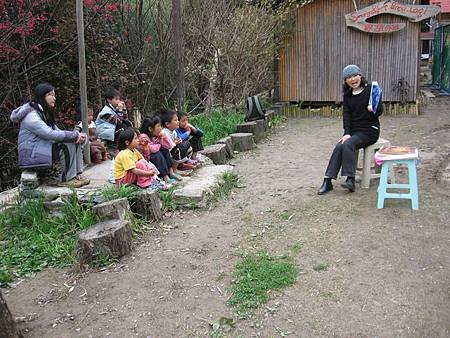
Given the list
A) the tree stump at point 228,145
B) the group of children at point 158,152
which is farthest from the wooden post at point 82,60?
the tree stump at point 228,145

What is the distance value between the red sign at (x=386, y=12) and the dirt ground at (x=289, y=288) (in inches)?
253

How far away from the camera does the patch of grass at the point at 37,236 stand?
172 inches

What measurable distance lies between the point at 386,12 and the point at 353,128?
6.67 meters

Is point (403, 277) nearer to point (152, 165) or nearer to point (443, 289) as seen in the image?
point (443, 289)

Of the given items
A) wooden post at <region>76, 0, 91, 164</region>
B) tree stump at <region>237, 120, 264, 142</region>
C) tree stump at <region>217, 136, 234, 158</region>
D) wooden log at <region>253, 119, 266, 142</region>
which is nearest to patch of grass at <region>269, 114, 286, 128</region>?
wooden log at <region>253, 119, 266, 142</region>

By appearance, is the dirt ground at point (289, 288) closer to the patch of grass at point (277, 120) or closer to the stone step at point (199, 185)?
the stone step at point (199, 185)

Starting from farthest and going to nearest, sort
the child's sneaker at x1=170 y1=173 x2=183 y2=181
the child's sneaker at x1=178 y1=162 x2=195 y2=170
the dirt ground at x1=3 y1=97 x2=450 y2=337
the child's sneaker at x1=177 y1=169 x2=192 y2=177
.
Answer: the child's sneaker at x1=178 y1=162 x2=195 y2=170
the child's sneaker at x1=177 y1=169 x2=192 y2=177
the child's sneaker at x1=170 y1=173 x2=183 y2=181
the dirt ground at x1=3 y1=97 x2=450 y2=337

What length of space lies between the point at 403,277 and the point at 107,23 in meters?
7.15

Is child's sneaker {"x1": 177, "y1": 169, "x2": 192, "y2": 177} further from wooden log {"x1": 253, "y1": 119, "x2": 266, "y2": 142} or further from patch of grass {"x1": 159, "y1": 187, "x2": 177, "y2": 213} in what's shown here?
wooden log {"x1": 253, "y1": 119, "x2": 266, "y2": 142}

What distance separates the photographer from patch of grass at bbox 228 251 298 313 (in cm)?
352

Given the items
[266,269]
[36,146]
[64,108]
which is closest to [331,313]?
[266,269]

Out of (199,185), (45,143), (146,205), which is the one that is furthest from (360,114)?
(45,143)

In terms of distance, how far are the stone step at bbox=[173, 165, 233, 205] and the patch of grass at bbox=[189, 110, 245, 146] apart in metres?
1.82

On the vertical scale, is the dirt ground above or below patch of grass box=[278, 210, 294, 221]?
below
